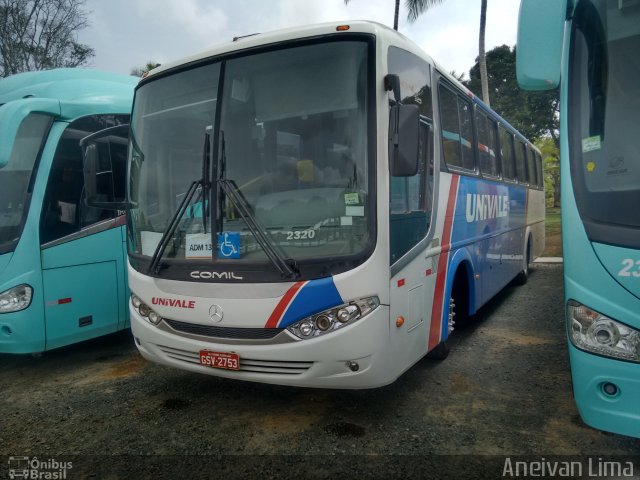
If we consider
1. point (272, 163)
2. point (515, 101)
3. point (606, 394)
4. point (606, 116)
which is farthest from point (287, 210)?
point (515, 101)

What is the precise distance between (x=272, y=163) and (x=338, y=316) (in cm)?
121

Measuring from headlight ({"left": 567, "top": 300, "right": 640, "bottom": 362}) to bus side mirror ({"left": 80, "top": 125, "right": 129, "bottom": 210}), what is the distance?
3.77m

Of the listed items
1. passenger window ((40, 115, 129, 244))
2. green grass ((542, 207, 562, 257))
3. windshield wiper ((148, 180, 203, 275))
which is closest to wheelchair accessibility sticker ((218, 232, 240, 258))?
windshield wiper ((148, 180, 203, 275))

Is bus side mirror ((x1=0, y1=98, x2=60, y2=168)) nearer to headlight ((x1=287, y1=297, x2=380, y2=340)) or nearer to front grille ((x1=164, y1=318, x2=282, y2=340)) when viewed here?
front grille ((x1=164, y1=318, x2=282, y2=340))

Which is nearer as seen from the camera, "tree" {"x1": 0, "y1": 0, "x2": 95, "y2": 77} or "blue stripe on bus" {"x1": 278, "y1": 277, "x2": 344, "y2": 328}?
"blue stripe on bus" {"x1": 278, "y1": 277, "x2": 344, "y2": 328}

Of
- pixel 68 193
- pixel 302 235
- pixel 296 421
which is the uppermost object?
pixel 68 193

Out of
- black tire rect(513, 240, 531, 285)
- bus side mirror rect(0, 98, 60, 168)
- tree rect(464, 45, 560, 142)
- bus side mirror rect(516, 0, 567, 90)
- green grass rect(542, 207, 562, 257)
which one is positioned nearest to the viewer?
bus side mirror rect(516, 0, 567, 90)

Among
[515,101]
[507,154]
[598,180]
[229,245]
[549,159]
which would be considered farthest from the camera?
[515,101]

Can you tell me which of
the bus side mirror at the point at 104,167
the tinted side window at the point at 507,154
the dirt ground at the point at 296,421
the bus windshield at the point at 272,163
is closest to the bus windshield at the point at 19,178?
the bus side mirror at the point at 104,167

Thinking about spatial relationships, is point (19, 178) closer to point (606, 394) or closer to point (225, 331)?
point (225, 331)

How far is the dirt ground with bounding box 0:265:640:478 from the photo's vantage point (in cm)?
322

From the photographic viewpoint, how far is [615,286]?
8.63 feet

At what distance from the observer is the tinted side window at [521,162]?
27.9ft

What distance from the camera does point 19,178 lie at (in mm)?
4914
